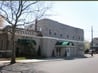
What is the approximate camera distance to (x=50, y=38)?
4084 centimetres

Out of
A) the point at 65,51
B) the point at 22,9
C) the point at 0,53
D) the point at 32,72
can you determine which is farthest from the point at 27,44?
the point at 32,72

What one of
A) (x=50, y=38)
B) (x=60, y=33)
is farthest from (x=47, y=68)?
(x=60, y=33)

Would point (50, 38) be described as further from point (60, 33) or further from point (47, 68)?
point (47, 68)

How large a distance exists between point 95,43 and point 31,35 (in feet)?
233

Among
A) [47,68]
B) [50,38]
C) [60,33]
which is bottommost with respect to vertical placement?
[47,68]

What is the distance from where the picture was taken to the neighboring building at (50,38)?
33903 mm

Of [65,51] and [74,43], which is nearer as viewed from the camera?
[65,51]

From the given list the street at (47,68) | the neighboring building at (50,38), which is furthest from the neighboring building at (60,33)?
the street at (47,68)

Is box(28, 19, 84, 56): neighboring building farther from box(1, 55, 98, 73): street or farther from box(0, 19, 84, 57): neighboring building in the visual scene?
box(1, 55, 98, 73): street

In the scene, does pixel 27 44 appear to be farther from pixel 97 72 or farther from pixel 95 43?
pixel 95 43

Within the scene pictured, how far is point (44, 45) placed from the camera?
3997 cm

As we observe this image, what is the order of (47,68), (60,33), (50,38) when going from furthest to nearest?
(60,33), (50,38), (47,68)

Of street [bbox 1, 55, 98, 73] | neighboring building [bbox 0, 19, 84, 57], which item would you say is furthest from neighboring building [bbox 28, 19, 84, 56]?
street [bbox 1, 55, 98, 73]

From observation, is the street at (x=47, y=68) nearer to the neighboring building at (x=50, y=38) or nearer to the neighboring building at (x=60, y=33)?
the neighboring building at (x=50, y=38)
